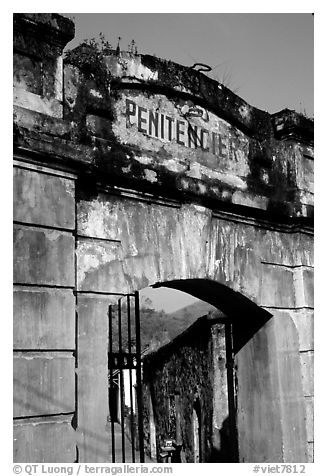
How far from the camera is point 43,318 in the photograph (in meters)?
3.80

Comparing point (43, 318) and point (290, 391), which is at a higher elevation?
point (43, 318)

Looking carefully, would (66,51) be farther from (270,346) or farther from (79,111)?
(270,346)

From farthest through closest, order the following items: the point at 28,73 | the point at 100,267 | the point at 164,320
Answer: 1. the point at 164,320
2. the point at 100,267
3. the point at 28,73

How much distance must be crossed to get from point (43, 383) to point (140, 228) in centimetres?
147

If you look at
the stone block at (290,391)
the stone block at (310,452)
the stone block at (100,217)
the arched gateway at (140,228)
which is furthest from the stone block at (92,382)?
the stone block at (310,452)

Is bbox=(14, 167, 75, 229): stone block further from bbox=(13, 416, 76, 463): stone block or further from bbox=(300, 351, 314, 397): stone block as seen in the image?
bbox=(300, 351, 314, 397): stone block

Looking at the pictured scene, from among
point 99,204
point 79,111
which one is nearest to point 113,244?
point 99,204

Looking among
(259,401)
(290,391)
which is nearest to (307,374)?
(290,391)

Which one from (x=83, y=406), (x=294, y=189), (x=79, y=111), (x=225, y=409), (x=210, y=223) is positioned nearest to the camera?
(x=83, y=406)

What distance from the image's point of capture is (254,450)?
559 cm

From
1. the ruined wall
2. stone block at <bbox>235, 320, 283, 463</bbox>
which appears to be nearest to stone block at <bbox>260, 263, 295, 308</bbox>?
stone block at <bbox>235, 320, 283, 463</bbox>

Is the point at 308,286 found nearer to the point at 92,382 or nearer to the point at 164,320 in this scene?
the point at 92,382

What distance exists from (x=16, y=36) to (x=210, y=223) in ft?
7.31

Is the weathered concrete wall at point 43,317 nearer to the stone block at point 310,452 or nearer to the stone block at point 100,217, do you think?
the stone block at point 100,217
